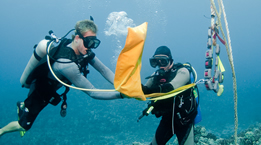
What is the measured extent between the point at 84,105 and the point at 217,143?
16.6 metres

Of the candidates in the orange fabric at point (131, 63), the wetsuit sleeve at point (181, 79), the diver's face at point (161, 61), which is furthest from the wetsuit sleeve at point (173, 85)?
the orange fabric at point (131, 63)

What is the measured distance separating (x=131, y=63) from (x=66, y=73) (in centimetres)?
129

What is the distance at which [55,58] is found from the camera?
2572 mm

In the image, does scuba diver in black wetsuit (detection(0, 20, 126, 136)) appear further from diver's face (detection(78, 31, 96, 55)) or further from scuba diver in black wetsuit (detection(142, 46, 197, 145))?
scuba diver in black wetsuit (detection(142, 46, 197, 145))

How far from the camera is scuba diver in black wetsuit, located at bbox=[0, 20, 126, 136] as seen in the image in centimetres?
245

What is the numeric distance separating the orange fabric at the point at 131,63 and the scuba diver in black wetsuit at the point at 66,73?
568mm

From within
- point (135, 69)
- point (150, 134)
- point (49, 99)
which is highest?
point (135, 69)

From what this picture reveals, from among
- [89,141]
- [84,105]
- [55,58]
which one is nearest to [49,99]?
[55,58]

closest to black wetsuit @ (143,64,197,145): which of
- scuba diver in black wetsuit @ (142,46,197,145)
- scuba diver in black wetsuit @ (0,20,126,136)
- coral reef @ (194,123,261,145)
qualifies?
scuba diver in black wetsuit @ (142,46,197,145)

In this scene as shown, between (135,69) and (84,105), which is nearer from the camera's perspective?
(135,69)

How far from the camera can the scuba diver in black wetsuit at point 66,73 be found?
2.45 m

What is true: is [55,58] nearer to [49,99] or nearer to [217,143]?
[49,99]

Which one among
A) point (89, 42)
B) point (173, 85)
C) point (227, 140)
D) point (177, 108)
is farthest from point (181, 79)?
point (227, 140)

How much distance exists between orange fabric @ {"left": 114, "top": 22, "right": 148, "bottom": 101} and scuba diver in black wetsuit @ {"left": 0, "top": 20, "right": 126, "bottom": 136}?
0.57 meters
